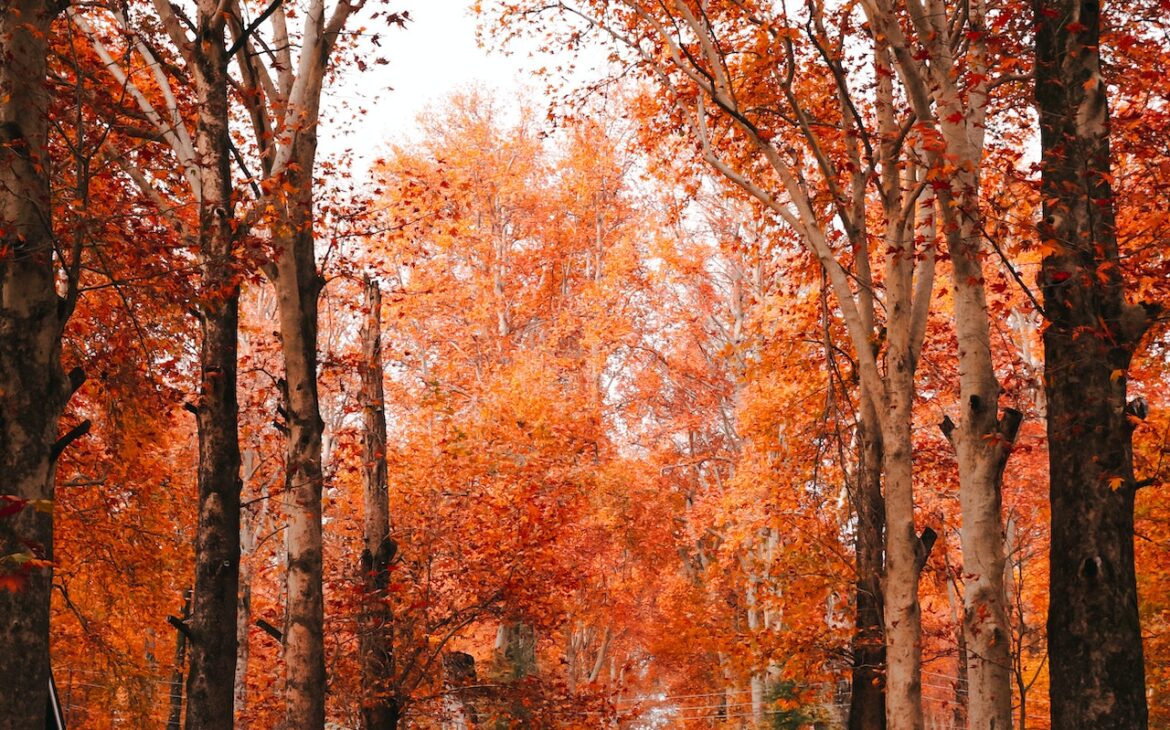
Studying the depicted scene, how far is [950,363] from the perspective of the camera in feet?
54.0

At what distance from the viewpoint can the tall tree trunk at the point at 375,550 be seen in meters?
12.9

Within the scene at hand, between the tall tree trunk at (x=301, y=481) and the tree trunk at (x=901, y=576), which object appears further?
the tall tree trunk at (x=301, y=481)

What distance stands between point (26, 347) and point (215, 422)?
9.09ft

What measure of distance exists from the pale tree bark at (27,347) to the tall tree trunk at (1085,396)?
5195mm

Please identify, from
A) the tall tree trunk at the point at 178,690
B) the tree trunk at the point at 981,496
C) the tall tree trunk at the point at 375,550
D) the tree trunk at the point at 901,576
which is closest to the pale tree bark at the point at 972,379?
the tree trunk at the point at 981,496

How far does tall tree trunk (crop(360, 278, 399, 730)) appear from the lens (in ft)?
42.5

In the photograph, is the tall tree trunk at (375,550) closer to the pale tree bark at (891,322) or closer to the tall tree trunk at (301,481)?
the tall tree trunk at (301,481)

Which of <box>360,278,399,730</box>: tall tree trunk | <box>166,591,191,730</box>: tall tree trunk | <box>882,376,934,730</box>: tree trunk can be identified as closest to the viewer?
<box>882,376,934,730</box>: tree trunk

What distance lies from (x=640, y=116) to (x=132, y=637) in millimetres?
19605

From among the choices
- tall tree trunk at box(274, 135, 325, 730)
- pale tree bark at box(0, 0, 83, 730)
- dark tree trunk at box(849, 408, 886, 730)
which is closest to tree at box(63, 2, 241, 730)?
tall tree trunk at box(274, 135, 325, 730)

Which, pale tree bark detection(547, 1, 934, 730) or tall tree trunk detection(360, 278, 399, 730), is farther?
tall tree trunk detection(360, 278, 399, 730)

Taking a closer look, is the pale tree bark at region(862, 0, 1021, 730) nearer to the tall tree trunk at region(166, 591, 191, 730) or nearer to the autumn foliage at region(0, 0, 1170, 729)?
the autumn foliage at region(0, 0, 1170, 729)

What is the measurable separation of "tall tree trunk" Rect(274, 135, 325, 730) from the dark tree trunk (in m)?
4.67

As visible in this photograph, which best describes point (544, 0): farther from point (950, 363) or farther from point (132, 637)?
point (132, 637)
